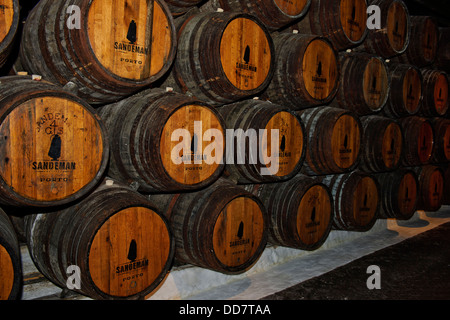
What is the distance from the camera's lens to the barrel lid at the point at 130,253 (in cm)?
Result: 287

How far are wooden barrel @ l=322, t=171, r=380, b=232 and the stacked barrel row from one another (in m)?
0.02

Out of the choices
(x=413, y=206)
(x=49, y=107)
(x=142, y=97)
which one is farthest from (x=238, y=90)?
(x=413, y=206)

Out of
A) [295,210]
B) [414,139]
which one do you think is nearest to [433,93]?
[414,139]

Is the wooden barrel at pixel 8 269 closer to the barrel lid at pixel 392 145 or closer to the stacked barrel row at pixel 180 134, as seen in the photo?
the stacked barrel row at pixel 180 134

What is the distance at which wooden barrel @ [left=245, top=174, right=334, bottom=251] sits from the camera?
4.66 meters

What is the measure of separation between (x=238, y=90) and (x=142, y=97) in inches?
35.9

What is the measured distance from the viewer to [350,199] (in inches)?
221

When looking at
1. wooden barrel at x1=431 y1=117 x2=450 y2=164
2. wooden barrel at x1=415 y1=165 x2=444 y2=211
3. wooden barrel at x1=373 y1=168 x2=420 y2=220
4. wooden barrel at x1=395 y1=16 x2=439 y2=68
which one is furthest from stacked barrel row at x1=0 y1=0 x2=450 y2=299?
wooden barrel at x1=431 y1=117 x2=450 y2=164

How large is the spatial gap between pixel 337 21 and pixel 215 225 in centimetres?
311

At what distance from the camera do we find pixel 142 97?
11.1 ft

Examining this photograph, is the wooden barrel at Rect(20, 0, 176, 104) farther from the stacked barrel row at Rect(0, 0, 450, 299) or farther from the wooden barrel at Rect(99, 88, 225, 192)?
the wooden barrel at Rect(99, 88, 225, 192)

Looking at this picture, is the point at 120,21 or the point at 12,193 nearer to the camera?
the point at 12,193

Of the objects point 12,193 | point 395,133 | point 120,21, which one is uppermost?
point 120,21
